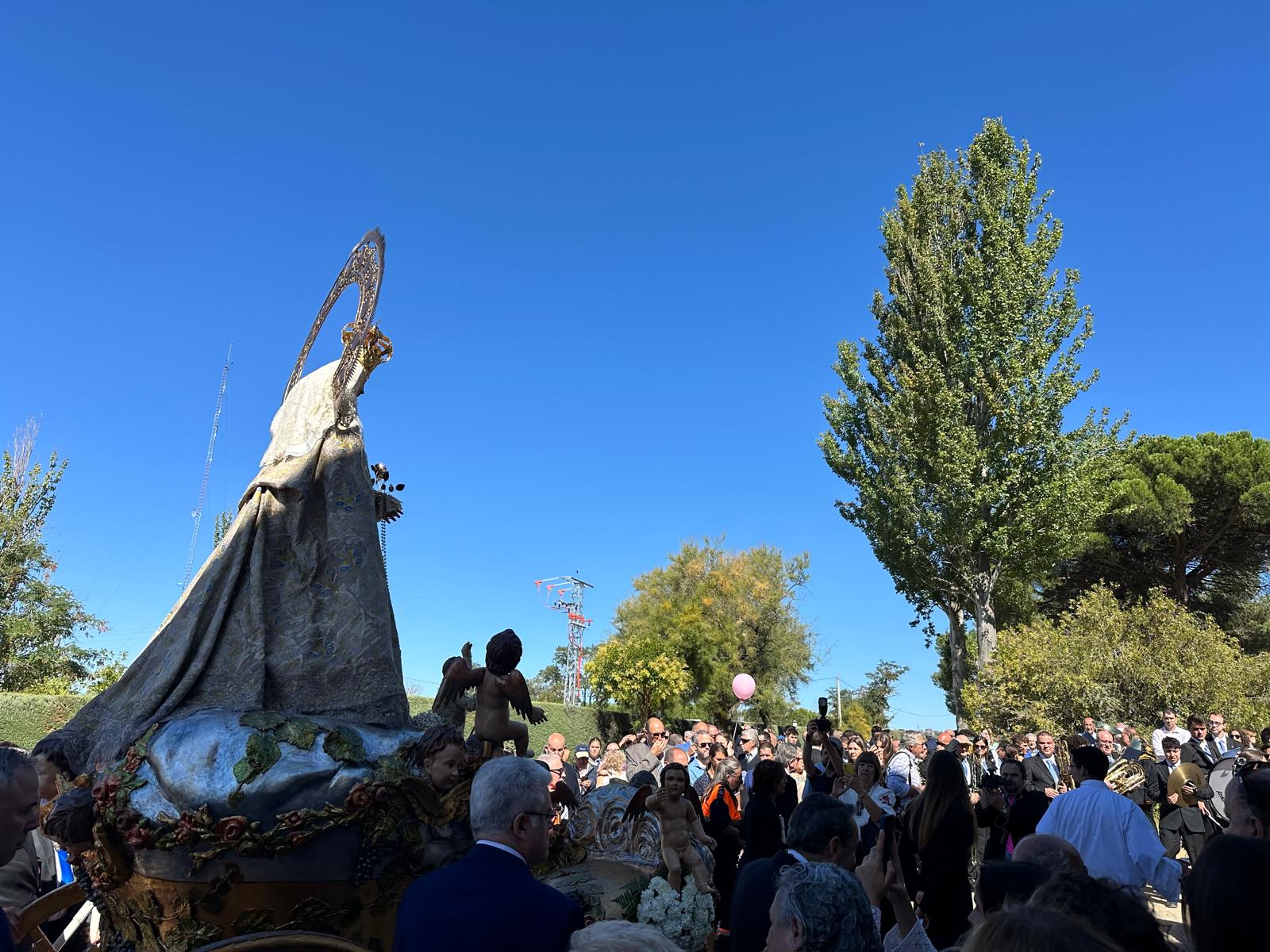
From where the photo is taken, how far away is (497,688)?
534 cm

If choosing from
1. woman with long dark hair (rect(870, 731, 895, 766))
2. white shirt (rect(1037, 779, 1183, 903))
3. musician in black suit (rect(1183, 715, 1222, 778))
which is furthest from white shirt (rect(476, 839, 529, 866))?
woman with long dark hair (rect(870, 731, 895, 766))

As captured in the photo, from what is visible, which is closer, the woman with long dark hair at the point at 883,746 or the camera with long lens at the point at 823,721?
the camera with long lens at the point at 823,721

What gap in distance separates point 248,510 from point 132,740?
60.3 inches

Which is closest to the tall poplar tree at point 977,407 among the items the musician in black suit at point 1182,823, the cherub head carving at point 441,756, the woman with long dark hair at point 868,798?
the musician in black suit at point 1182,823

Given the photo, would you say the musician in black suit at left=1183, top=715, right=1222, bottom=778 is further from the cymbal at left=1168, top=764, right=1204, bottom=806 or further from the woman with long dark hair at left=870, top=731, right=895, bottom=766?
the woman with long dark hair at left=870, top=731, right=895, bottom=766

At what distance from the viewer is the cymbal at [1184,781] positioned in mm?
9383

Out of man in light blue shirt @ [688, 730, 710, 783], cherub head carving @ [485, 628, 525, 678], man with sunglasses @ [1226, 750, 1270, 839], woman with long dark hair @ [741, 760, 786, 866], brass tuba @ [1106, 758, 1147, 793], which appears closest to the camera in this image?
man with sunglasses @ [1226, 750, 1270, 839]

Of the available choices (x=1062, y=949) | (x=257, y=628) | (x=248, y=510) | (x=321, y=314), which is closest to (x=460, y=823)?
(x=257, y=628)

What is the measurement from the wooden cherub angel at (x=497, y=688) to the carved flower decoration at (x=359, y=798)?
110 centimetres

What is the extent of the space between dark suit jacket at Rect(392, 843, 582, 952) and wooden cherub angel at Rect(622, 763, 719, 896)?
10.3 feet

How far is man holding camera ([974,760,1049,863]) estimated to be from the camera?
5.72m

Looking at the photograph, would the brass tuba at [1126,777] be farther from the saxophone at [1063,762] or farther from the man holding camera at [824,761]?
the man holding camera at [824,761]

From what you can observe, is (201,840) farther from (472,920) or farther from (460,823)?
(472,920)

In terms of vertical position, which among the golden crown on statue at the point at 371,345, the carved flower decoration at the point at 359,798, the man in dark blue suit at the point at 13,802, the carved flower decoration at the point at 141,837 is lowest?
the carved flower decoration at the point at 141,837
